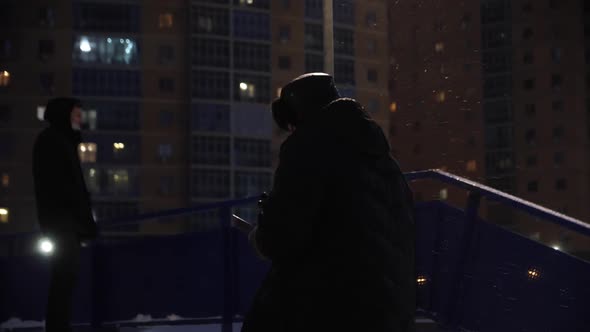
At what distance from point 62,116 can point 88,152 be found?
50.1 m

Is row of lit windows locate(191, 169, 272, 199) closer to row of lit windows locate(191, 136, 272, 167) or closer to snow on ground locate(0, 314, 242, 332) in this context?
row of lit windows locate(191, 136, 272, 167)

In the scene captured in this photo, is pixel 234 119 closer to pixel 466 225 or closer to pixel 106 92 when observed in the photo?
pixel 106 92

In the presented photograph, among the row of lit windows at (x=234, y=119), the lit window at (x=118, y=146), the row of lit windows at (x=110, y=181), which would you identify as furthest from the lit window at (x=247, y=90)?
the row of lit windows at (x=110, y=181)

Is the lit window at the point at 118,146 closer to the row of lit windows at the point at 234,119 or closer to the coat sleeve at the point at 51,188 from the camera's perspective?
the row of lit windows at the point at 234,119

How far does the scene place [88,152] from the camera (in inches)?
2140

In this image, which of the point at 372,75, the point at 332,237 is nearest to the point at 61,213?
the point at 332,237

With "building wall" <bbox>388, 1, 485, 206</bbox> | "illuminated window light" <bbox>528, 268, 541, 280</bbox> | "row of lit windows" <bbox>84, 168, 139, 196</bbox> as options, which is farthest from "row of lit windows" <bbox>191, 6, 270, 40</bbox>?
"illuminated window light" <bbox>528, 268, 541, 280</bbox>

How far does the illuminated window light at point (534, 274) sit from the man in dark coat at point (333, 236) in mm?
2440

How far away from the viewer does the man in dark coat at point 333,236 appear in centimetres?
239

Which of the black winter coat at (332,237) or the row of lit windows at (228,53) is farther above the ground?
the row of lit windows at (228,53)

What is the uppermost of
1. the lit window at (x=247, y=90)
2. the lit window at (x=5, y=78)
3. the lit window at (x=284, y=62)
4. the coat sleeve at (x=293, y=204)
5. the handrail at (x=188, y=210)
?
the lit window at (x=284, y=62)

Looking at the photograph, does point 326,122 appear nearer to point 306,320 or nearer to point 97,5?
point 306,320

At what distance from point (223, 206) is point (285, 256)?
152 inches

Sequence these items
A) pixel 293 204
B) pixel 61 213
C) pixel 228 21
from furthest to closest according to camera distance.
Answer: pixel 228 21 < pixel 61 213 < pixel 293 204
